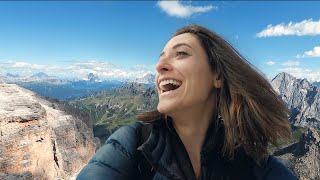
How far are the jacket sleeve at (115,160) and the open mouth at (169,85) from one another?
1.19 m

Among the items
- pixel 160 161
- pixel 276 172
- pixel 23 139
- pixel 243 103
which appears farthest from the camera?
pixel 23 139

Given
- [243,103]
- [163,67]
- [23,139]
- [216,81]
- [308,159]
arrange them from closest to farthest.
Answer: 1. [163,67]
2. [243,103]
3. [216,81]
4. [23,139]
5. [308,159]

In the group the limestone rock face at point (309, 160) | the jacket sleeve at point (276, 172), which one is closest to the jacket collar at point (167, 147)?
the jacket sleeve at point (276, 172)

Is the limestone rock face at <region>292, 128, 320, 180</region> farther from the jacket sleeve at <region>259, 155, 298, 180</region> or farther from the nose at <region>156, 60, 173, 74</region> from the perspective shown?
the nose at <region>156, 60, 173, 74</region>

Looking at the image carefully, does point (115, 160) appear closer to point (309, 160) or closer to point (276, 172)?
point (276, 172)

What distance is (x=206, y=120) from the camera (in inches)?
241

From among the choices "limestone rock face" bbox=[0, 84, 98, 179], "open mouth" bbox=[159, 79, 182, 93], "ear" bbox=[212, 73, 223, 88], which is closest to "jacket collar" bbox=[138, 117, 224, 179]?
"open mouth" bbox=[159, 79, 182, 93]

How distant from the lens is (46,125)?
34.3m

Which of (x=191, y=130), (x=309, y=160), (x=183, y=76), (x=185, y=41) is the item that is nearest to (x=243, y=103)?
(x=191, y=130)

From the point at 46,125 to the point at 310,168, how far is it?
16508 cm

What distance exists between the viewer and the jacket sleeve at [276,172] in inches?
208

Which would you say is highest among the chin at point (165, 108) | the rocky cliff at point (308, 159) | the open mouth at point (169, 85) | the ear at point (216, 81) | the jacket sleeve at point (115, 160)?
the ear at point (216, 81)

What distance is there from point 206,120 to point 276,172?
1.43 meters

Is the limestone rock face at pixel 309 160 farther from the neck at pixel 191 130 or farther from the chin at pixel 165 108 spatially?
the chin at pixel 165 108
